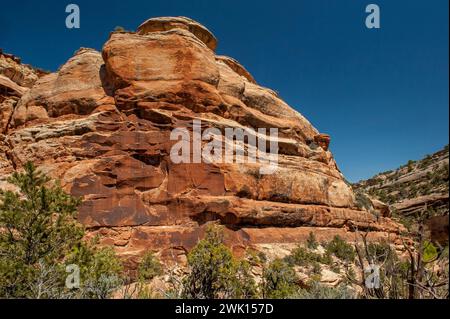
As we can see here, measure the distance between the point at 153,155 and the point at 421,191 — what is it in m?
31.8

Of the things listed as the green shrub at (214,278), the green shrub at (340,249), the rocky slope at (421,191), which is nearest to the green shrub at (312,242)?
the green shrub at (340,249)

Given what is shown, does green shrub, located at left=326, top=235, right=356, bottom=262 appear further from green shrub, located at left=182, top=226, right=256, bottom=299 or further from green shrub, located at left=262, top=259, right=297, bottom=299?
green shrub, located at left=182, top=226, right=256, bottom=299

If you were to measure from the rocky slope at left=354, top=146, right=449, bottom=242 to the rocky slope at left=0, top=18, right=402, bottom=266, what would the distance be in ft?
18.4

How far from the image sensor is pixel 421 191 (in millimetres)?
34688

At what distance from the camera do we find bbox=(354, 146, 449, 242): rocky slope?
156 inches

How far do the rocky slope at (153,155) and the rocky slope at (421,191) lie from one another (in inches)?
221

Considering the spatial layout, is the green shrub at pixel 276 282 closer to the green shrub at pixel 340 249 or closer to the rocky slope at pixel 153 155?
the rocky slope at pixel 153 155

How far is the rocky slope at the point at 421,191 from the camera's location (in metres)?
3.96

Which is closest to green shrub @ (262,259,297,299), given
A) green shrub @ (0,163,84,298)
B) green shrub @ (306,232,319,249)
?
green shrub @ (0,163,84,298)

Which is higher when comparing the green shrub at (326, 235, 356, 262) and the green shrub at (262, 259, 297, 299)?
the green shrub at (326, 235, 356, 262)

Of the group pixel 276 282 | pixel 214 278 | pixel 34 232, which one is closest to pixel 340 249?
pixel 276 282

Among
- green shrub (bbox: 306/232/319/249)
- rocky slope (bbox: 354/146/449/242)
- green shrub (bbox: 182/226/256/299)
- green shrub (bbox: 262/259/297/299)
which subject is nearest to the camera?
rocky slope (bbox: 354/146/449/242)

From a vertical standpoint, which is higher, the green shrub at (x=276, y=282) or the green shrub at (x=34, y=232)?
the green shrub at (x=34, y=232)

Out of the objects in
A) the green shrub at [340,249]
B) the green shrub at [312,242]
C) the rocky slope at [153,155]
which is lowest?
the green shrub at [340,249]
